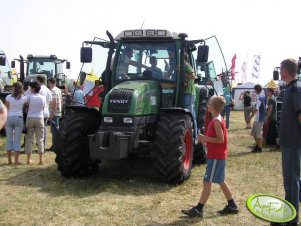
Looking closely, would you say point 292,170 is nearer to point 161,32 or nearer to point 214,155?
point 214,155

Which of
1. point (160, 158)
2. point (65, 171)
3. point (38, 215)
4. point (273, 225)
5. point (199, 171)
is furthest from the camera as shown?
point (199, 171)

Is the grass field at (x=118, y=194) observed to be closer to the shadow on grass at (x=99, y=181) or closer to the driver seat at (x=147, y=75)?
the shadow on grass at (x=99, y=181)

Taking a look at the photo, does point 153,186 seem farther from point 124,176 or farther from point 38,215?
point 38,215

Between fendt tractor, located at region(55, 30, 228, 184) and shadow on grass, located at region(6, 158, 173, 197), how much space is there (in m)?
0.22

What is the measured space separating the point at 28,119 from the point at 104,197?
2.90 m

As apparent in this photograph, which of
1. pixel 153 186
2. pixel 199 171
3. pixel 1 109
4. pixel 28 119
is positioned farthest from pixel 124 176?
pixel 1 109

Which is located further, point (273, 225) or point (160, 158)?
point (160, 158)

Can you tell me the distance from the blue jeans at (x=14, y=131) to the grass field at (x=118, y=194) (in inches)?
15.2

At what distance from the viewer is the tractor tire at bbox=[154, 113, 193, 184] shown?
20.8 ft

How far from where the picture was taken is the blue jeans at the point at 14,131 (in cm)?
804

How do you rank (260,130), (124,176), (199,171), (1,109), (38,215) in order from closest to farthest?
(1,109) → (38,215) → (124,176) → (199,171) → (260,130)

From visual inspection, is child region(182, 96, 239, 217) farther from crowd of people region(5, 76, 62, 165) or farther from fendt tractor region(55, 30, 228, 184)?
crowd of people region(5, 76, 62, 165)

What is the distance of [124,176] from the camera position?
730 centimetres

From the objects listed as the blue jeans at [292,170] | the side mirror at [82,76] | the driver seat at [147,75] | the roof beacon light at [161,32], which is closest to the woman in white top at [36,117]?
the side mirror at [82,76]
